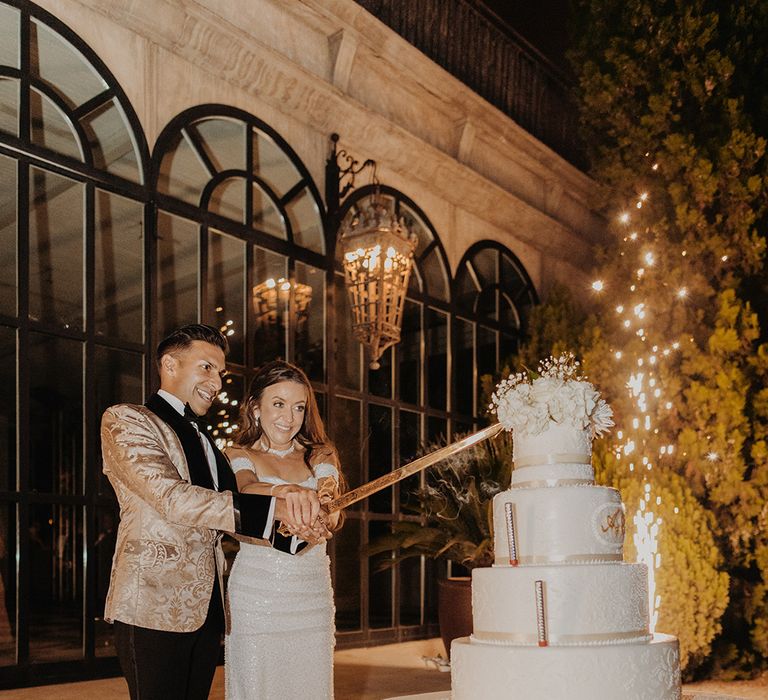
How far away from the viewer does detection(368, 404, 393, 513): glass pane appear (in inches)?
365

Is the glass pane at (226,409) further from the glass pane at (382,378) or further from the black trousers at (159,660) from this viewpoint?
the black trousers at (159,660)

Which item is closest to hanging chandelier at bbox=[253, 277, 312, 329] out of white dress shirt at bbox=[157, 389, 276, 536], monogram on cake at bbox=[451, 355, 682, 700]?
monogram on cake at bbox=[451, 355, 682, 700]

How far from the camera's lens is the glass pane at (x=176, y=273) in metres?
7.52

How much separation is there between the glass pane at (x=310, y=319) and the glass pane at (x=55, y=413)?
230 centimetres

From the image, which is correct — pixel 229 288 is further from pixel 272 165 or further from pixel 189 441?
pixel 189 441

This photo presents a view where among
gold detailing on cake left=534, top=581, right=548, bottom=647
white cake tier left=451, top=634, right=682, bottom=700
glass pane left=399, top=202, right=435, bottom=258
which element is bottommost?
white cake tier left=451, top=634, right=682, bottom=700

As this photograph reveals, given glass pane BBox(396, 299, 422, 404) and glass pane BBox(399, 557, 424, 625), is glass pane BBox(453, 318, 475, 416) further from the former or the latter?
glass pane BBox(399, 557, 424, 625)

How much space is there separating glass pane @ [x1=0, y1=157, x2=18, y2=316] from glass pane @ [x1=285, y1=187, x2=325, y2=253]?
2.76m

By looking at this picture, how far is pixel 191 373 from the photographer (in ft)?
11.5

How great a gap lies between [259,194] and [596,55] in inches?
157

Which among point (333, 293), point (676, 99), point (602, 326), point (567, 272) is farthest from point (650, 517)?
point (567, 272)

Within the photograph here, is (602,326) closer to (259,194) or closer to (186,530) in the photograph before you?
(259,194)

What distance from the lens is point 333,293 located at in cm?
881

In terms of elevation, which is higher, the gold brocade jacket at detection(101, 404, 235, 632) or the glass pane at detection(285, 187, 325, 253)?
the glass pane at detection(285, 187, 325, 253)
